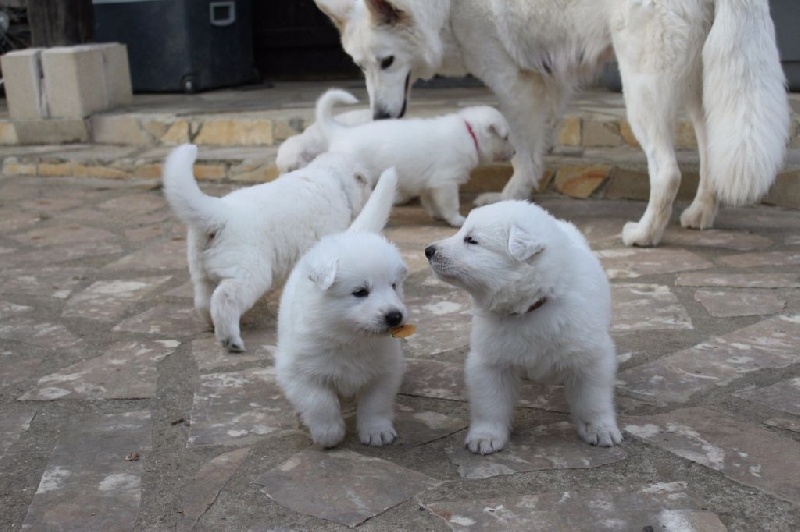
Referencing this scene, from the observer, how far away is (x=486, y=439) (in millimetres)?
2545

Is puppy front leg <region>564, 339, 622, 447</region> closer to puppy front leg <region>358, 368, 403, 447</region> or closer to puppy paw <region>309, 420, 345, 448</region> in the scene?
puppy front leg <region>358, 368, 403, 447</region>

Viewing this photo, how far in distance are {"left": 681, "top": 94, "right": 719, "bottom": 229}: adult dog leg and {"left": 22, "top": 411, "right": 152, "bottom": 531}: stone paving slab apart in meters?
3.39

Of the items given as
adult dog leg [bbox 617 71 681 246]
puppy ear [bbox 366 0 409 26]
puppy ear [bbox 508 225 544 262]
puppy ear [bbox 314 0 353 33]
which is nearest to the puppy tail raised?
puppy ear [bbox 508 225 544 262]

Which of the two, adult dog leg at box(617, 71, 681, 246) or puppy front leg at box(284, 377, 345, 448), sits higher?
adult dog leg at box(617, 71, 681, 246)

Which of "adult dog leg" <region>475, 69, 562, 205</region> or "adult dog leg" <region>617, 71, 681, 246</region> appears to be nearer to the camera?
"adult dog leg" <region>617, 71, 681, 246</region>

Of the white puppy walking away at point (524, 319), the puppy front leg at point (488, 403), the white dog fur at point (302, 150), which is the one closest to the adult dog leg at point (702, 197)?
the white dog fur at point (302, 150)

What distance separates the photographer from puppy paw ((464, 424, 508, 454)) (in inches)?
100.0

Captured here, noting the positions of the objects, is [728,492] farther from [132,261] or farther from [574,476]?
[132,261]

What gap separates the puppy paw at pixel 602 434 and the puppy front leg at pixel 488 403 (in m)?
0.23

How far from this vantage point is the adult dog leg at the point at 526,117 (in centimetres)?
557

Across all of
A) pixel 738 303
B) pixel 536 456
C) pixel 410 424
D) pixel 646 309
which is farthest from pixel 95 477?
pixel 738 303

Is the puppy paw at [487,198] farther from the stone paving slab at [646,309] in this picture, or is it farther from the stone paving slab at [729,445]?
the stone paving slab at [729,445]

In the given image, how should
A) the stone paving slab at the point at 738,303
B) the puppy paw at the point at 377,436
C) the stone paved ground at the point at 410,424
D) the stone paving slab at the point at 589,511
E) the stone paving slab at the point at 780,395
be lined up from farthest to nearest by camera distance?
the stone paving slab at the point at 738,303
the stone paving slab at the point at 780,395
the puppy paw at the point at 377,436
the stone paved ground at the point at 410,424
the stone paving slab at the point at 589,511

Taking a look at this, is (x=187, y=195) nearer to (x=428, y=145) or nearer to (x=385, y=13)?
(x=428, y=145)
